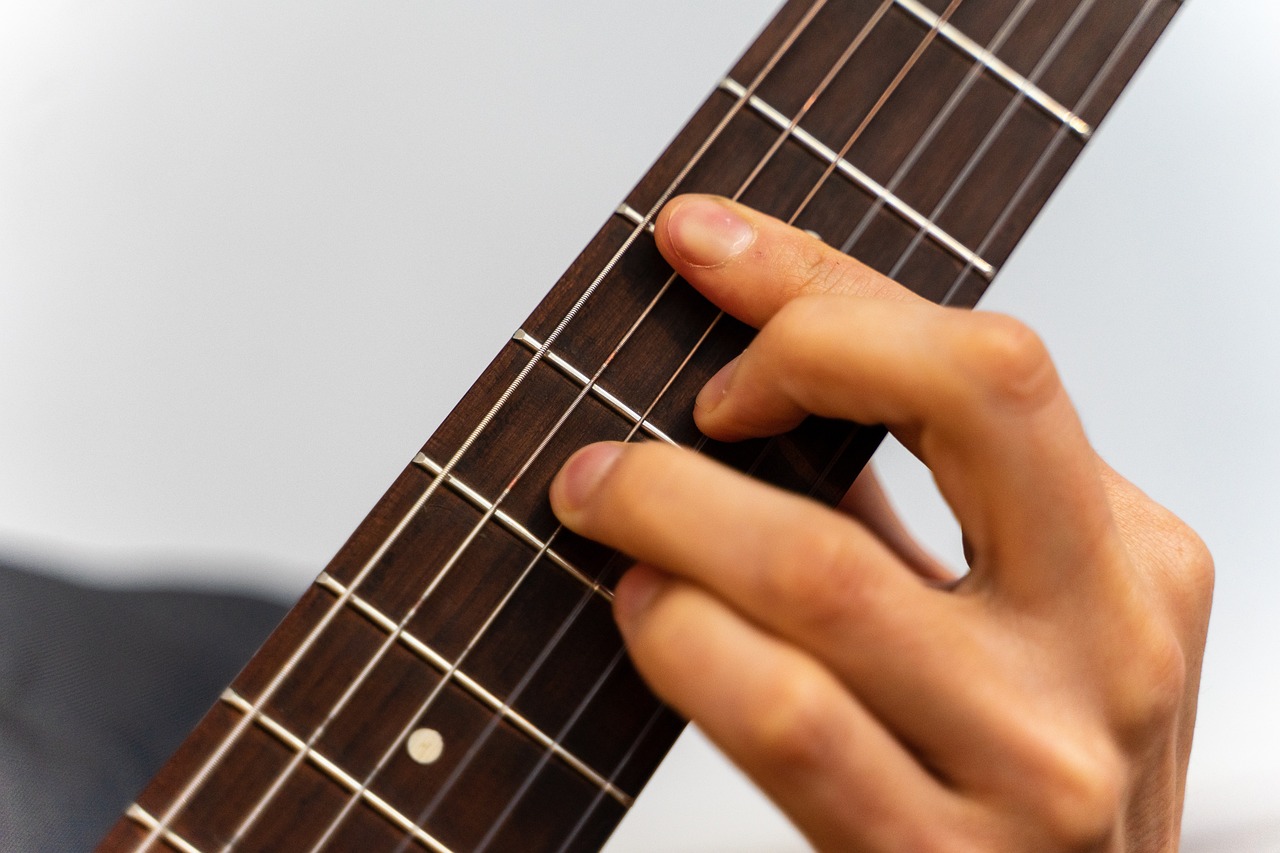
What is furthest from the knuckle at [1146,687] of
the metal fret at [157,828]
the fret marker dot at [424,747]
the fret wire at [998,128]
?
the metal fret at [157,828]

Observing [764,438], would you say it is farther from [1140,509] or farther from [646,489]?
[1140,509]

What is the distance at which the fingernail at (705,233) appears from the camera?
1.82 feet

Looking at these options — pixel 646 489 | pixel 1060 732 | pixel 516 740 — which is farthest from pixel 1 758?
pixel 1060 732

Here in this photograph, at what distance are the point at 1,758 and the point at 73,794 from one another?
69 mm

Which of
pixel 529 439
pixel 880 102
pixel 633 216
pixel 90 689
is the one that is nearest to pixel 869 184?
pixel 880 102

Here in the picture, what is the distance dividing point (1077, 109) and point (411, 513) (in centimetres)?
51

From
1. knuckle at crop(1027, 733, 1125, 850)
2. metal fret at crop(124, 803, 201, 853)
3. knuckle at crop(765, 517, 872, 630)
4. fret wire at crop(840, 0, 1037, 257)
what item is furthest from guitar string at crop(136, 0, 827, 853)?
knuckle at crop(1027, 733, 1125, 850)

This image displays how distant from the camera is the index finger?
555mm

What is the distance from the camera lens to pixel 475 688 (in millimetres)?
528

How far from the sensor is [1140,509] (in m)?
0.69

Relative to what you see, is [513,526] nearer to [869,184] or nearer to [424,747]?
[424,747]

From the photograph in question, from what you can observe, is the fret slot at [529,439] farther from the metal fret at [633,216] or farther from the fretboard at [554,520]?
the metal fret at [633,216]

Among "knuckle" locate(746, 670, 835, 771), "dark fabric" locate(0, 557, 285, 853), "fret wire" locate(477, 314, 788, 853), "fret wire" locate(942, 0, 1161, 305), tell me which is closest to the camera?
"knuckle" locate(746, 670, 835, 771)

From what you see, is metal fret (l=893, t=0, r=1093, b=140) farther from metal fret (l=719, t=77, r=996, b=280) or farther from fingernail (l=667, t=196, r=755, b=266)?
fingernail (l=667, t=196, r=755, b=266)
